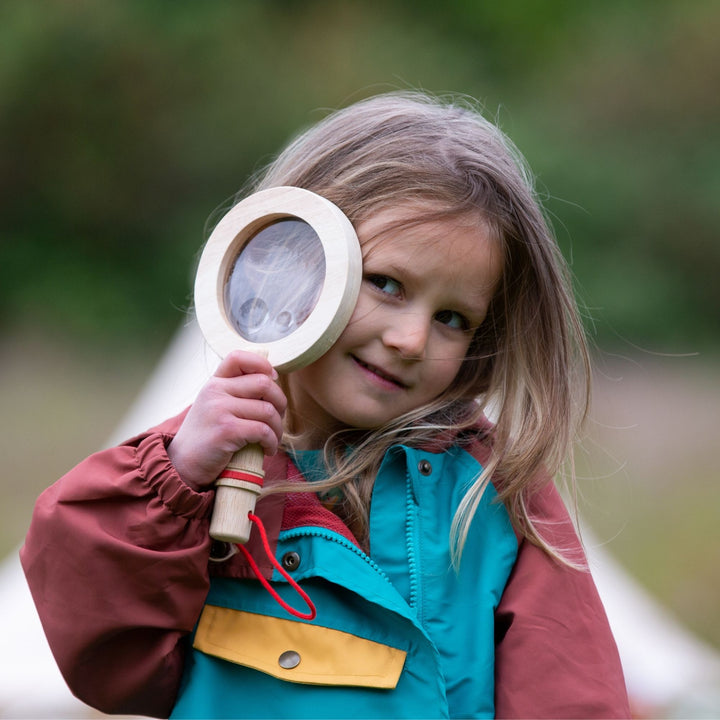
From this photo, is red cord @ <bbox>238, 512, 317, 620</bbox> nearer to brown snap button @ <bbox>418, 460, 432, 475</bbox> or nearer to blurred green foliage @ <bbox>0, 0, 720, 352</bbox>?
brown snap button @ <bbox>418, 460, 432, 475</bbox>

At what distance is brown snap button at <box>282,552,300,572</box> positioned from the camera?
111 centimetres

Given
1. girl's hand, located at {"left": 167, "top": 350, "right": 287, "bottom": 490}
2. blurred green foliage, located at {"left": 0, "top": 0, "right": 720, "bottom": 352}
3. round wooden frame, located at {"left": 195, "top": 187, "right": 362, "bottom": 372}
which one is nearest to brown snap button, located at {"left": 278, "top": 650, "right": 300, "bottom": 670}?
girl's hand, located at {"left": 167, "top": 350, "right": 287, "bottom": 490}

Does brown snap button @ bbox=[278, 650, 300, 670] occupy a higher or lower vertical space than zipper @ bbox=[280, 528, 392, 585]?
lower

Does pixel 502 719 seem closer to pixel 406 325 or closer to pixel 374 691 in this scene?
pixel 374 691

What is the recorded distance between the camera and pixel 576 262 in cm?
678

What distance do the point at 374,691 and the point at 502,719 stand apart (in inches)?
6.4

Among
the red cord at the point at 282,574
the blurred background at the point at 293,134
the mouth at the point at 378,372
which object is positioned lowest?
the red cord at the point at 282,574

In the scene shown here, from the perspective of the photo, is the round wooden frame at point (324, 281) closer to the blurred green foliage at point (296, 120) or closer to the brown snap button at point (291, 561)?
the brown snap button at point (291, 561)

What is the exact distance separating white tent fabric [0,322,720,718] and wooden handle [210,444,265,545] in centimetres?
73

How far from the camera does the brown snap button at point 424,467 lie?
1196mm

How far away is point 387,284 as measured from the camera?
1158 millimetres

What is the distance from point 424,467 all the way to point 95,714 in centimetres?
113

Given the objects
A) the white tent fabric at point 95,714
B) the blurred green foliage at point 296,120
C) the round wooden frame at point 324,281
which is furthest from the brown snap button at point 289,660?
the blurred green foliage at point 296,120

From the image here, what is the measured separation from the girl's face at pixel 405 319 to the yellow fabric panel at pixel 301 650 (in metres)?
0.26
